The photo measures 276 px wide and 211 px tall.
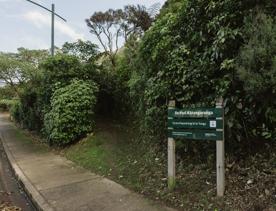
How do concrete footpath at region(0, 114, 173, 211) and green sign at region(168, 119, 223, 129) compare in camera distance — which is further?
concrete footpath at region(0, 114, 173, 211)

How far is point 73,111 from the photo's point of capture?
12.5m

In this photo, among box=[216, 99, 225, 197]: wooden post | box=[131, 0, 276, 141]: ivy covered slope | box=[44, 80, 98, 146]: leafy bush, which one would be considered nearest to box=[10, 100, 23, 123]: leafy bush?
box=[44, 80, 98, 146]: leafy bush

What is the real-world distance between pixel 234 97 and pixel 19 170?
21.6ft

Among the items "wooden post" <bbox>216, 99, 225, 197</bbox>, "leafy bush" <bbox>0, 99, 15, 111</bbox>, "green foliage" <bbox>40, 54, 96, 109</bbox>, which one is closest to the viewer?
"wooden post" <bbox>216, 99, 225, 197</bbox>

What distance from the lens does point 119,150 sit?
410 inches

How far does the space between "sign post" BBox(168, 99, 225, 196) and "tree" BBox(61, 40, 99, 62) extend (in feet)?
29.4

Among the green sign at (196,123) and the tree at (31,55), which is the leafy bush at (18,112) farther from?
the green sign at (196,123)

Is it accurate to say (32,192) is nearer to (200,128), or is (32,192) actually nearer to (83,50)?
(200,128)

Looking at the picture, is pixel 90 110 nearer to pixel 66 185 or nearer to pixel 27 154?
pixel 27 154

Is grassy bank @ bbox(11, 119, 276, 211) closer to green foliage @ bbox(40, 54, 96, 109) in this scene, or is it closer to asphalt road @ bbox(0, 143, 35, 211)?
asphalt road @ bbox(0, 143, 35, 211)

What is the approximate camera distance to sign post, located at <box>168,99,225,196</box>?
19.0 ft

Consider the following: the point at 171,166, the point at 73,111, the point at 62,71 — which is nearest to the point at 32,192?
the point at 171,166

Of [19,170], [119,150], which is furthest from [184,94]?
[19,170]

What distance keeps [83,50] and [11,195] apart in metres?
7.94
